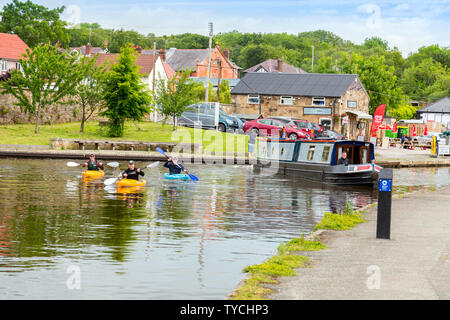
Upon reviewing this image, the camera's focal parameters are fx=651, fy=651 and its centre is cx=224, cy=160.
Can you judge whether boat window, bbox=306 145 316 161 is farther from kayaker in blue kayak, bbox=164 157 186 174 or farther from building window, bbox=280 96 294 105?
building window, bbox=280 96 294 105

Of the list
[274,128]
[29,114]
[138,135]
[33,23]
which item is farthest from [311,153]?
[33,23]

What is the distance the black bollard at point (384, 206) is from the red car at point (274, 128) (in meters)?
38.8

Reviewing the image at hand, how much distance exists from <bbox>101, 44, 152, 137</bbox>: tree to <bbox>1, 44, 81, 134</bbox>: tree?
11.5ft

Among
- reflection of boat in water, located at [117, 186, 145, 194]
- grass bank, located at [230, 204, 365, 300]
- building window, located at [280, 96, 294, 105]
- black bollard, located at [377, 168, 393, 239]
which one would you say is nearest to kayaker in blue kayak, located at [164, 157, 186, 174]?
reflection of boat in water, located at [117, 186, 145, 194]

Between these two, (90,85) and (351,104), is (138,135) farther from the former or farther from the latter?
(351,104)

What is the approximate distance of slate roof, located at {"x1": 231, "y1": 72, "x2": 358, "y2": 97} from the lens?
70.0m

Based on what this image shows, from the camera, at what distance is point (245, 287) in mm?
10180

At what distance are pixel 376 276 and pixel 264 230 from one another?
7.82 metres

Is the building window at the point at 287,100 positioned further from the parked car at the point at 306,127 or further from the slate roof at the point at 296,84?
the parked car at the point at 306,127

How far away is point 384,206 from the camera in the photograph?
14.9 m

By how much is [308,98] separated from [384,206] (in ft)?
183

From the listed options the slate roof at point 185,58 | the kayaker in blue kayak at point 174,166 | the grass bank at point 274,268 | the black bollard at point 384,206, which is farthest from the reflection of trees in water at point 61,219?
the slate roof at point 185,58
